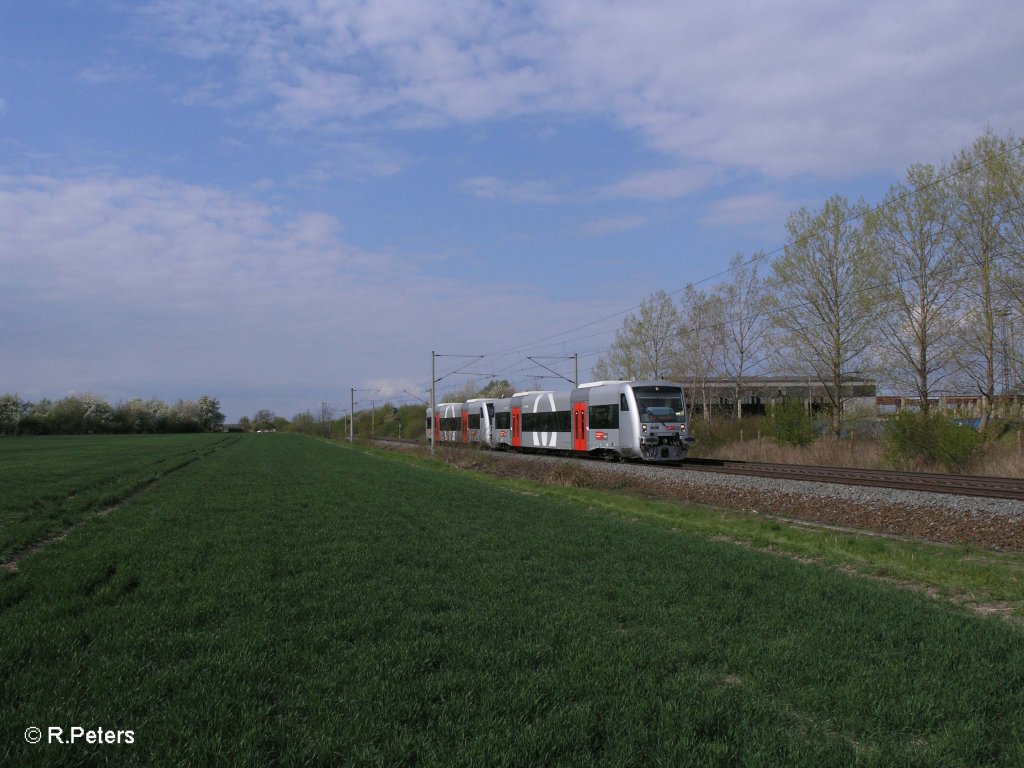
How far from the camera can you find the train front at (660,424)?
27953mm

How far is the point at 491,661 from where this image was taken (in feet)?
16.8

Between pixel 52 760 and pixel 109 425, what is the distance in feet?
456

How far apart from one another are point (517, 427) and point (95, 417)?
108m

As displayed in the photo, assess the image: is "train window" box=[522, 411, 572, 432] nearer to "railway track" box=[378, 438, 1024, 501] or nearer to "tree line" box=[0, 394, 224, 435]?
"railway track" box=[378, 438, 1024, 501]

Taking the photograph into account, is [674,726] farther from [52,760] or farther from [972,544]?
[972,544]

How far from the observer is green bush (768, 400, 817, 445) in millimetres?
31781

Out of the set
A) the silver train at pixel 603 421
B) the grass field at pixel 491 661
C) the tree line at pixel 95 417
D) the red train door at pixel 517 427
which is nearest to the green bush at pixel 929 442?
the silver train at pixel 603 421

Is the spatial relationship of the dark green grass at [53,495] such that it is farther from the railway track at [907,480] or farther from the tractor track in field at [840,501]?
the railway track at [907,480]

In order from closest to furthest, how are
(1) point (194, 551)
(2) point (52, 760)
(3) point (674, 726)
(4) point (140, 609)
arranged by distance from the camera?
(2) point (52, 760), (3) point (674, 726), (4) point (140, 609), (1) point (194, 551)

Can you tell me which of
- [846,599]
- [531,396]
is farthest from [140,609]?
[531,396]

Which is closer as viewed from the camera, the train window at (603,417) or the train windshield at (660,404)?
the train windshield at (660,404)

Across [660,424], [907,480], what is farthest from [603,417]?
[907,480]

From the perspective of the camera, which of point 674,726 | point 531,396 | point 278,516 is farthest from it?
point 531,396

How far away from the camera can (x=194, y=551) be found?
9.65 metres
